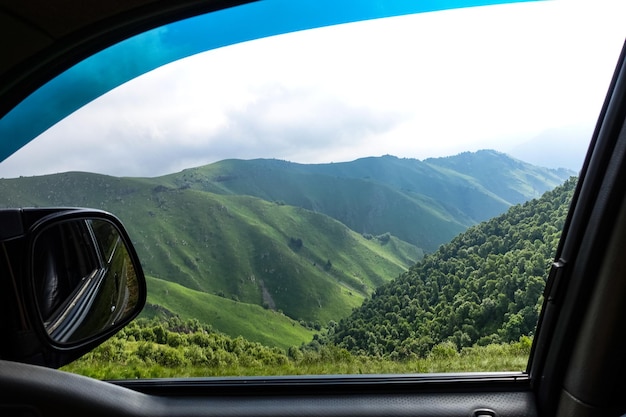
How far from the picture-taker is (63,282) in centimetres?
200

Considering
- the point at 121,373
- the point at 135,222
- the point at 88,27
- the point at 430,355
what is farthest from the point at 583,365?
the point at 135,222

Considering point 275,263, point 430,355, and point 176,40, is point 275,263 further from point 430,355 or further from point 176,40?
point 176,40

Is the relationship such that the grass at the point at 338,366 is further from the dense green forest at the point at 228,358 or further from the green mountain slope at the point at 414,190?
the green mountain slope at the point at 414,190

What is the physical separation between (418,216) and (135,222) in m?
2.21

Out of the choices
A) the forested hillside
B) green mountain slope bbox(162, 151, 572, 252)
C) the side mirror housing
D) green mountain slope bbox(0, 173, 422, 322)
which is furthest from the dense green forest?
green mountain slope bbox(162, 151, 572, 252)

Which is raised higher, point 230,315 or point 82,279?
point 82,279

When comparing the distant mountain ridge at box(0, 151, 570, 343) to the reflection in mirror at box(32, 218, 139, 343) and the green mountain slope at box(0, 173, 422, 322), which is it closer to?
the green mountain slope at box(0, 173, 422, 322)

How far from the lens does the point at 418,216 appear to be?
3.36m

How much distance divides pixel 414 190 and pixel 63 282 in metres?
2.39

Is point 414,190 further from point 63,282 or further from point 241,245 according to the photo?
point 63,282

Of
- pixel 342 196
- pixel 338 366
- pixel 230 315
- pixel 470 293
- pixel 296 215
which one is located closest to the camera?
pixel 338 366

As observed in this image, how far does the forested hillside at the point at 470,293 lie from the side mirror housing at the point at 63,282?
133 centimetres

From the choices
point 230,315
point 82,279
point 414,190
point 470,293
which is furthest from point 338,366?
point 414,190

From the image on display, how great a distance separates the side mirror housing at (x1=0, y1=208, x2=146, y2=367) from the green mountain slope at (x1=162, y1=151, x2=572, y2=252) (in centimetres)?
185
